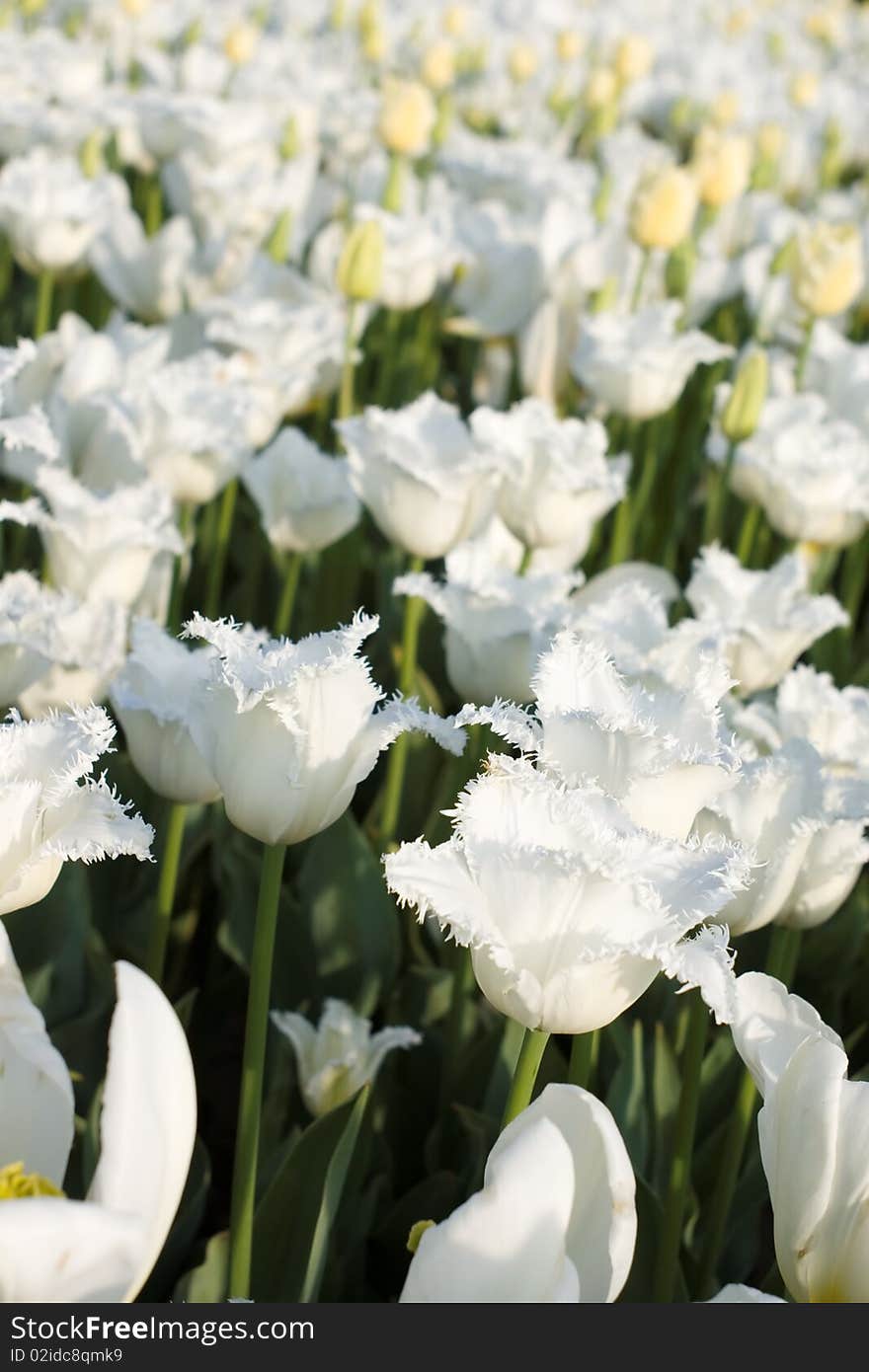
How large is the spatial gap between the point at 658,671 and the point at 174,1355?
0.78 meters

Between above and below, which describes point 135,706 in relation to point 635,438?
above

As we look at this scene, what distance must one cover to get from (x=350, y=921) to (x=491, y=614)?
39 cm

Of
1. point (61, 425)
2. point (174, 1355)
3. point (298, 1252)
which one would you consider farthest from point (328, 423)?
point (174, 1355)

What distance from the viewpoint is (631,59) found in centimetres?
427

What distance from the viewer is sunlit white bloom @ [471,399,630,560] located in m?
1.79

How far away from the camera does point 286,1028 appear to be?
57.5 inches

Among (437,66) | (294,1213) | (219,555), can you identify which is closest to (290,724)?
(294,1213)

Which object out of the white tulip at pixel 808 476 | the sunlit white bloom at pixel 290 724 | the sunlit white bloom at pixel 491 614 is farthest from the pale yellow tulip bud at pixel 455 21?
the sunlit white bloom at pixel 290 724

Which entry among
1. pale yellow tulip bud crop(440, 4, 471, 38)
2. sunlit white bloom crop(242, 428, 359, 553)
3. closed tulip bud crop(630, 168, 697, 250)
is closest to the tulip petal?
sunlit white bloom crop(242, 428, 359, 553)

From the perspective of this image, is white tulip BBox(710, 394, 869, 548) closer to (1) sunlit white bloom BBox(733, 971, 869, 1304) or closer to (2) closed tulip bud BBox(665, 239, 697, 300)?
(2) closed tulip bud BBox(665, 239, 697, 300)

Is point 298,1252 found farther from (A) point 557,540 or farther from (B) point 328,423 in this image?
(B) point 328,423

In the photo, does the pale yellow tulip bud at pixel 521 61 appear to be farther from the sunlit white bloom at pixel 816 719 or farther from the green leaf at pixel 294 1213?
the green leaf at pixel 294 1213

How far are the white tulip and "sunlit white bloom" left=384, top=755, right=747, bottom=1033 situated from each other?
4.62 ft

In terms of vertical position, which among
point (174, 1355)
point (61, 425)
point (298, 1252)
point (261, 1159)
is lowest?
point (261, 1159)
